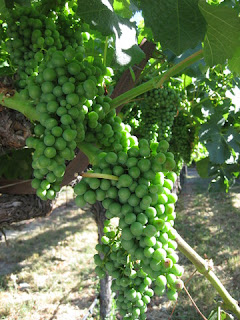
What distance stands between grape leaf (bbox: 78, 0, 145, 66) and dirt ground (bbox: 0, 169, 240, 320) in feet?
8.03

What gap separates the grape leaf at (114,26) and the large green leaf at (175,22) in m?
0.12

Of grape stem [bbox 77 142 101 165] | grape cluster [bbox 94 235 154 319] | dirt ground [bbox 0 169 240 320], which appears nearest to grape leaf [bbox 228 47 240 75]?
grape stem [bbox 77 142 101 165]

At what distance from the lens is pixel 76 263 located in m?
5.66

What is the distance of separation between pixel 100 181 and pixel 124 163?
0.28 ft

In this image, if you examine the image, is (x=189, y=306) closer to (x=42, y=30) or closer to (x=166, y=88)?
(x=166, y=88)

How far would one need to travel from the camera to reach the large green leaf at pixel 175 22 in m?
0.91

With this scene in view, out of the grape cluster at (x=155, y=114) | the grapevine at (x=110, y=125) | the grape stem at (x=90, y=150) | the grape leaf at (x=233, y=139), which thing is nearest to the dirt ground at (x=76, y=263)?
the grape cluster at (x=155, y=114)

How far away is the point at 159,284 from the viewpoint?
0.87 metres

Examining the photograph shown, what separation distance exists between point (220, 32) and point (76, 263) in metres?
5.36

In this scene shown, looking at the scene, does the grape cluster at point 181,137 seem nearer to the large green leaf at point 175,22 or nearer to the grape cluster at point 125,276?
the grape cluster at point 125,276

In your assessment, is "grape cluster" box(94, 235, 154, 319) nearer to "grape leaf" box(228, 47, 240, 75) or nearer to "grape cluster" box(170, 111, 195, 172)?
"grape leaf" box(228, 47, 240, 75)

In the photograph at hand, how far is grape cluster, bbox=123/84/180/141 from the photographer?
2.39m

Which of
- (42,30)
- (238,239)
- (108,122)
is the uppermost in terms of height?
(42,30)

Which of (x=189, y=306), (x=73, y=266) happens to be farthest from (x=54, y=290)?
(x=189, y=306)
